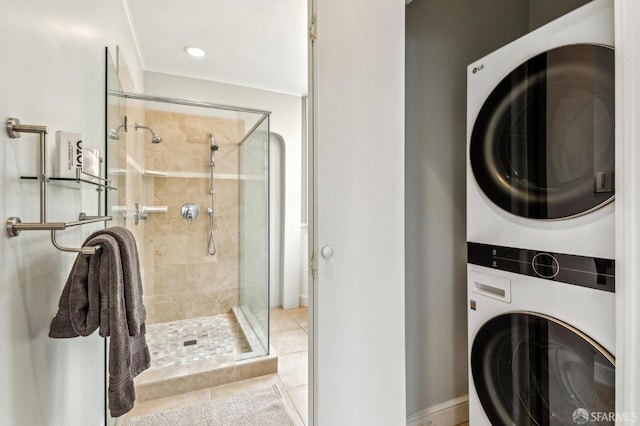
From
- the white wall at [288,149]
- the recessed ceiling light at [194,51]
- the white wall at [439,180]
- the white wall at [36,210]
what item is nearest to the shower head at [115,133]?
the white wall at [36,210]

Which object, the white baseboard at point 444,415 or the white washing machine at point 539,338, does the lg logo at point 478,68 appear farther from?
the white baseboard at point 444,415

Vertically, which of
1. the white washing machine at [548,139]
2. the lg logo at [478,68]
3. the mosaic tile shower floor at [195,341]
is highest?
the lg logo at [478,68]

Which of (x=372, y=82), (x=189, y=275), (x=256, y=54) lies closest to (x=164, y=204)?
(x=189, y=275)

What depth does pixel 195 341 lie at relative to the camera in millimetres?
2473

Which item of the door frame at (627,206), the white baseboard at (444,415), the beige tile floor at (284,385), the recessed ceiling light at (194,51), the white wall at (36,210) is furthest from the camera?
the recessed ceiling light at (194,51)

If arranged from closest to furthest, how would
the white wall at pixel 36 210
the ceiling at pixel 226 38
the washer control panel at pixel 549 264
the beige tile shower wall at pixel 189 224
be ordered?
the white wall at pixel 36 210
the washer control panel at pixel 549 264
the ceiling at pixel 226 38
the beige tile shower wall at pixel 189 224

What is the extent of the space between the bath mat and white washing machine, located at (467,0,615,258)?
148 centimetres

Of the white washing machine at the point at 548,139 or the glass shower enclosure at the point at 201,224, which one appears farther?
the glass shower enclosure at the point at 201,224

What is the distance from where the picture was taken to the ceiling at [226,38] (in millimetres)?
1949

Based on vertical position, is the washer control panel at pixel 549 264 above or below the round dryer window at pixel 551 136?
below

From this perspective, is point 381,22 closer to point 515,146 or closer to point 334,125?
point 334,125

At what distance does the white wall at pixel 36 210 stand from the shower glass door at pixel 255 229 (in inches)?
52.3

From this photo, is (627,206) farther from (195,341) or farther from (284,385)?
(195,341)

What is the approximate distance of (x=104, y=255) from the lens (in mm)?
850
